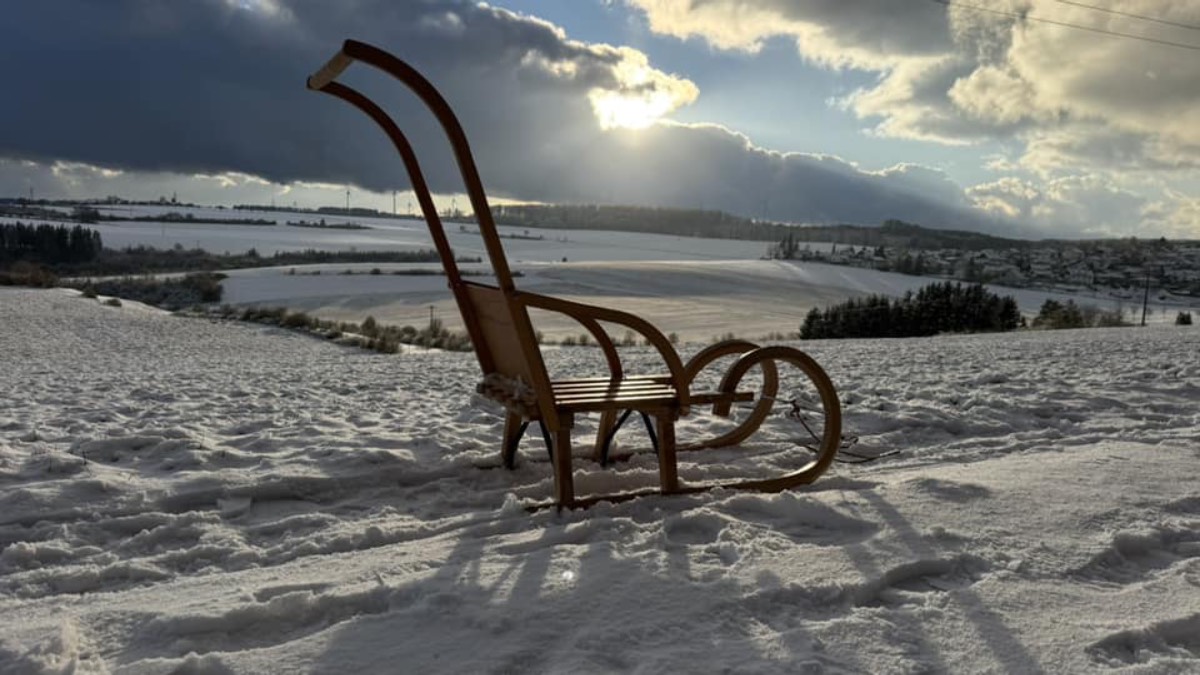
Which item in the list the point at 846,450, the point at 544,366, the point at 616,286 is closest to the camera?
the point at 544,366

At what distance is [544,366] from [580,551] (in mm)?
887

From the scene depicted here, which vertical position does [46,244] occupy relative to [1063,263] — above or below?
below

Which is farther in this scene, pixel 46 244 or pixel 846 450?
pixel 46 244

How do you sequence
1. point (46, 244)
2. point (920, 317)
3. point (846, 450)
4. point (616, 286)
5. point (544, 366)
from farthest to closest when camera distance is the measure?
point (46, 244) → point (616, 286) → point (920, 317) → point (846, 450) → point (544, 366)

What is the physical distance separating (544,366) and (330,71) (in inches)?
63.9

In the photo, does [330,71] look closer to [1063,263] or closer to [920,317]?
[920,317]

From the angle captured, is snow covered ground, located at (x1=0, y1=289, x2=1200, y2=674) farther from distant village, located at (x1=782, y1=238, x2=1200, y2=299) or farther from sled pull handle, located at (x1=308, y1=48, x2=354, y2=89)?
distant village, located at (x1=782, y1=238, x2=1200, y2=299)

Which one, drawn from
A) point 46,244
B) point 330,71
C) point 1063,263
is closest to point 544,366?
point 330,71

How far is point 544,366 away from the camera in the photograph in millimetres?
3539

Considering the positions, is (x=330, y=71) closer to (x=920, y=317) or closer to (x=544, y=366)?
(x=544, y=366)

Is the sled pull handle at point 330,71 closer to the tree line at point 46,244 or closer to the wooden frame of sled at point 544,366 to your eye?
the wooden frame of sled at point 544,366

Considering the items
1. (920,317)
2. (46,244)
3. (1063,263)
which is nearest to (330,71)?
(920,317)

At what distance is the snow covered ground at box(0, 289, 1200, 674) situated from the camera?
2.28m

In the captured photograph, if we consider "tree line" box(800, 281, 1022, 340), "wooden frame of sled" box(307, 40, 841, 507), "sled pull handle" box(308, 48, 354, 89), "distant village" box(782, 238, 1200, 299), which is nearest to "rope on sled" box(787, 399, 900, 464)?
"wooden frame of sled" box(307, 40, 841, 507)
